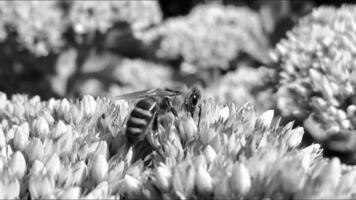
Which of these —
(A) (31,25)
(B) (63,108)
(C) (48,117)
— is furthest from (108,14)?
(C) (48,117)

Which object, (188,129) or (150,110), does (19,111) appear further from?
(188,129)

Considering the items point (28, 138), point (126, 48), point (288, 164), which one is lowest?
point (288, 164)

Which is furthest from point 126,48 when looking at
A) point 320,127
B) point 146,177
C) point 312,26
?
point 146,177

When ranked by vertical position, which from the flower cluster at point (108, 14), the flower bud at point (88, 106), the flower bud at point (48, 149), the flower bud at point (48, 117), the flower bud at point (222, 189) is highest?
the flower cluster at point (108, 14)

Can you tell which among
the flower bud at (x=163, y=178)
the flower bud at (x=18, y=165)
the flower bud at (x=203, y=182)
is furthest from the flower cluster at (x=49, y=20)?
the flower bud at (x=203, y=182)

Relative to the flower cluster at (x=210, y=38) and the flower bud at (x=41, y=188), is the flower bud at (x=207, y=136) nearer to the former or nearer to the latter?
the flower bud at (x=41, y=188)

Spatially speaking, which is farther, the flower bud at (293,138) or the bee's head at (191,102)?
the bee's head at (191,102)

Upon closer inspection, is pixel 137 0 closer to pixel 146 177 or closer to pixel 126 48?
pixel 126 48
